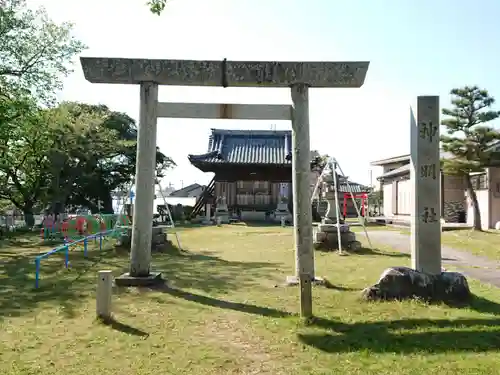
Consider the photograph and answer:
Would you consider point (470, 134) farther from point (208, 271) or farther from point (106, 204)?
point (106, 204)

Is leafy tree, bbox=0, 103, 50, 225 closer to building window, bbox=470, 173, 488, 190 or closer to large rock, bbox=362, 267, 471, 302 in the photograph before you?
large rock, bbox=362, 267, 471, 302

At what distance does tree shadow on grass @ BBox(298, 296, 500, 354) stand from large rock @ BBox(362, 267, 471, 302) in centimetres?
95

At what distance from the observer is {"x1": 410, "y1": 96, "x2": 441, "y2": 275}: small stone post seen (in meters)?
6.88

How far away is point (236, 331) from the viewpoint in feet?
17.8

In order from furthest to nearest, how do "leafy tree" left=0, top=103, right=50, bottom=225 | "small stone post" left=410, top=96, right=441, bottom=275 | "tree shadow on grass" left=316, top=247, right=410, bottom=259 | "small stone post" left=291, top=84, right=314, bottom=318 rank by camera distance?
"leafy tree" left=0, top=103, right=50, bottom=225, "tree shadow on grass" left=316, top=247, right=410, bottom=259, "small stone post" left=291, top=84, right=314, bottom=318, "small stone post" left=410, top=96, right=441, bottom=275

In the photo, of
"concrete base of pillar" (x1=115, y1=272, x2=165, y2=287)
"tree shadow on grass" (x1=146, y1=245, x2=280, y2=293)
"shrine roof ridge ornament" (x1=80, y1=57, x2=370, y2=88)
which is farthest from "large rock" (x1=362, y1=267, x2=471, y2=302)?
"concrete base of pillar" (x1=115, y1=272, x2=165, y2=287)

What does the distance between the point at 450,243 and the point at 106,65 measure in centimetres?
1392

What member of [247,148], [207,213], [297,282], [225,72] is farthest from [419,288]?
[247,148]

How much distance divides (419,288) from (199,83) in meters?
5.46

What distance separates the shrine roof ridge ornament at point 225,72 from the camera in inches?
308

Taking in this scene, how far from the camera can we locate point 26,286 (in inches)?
330

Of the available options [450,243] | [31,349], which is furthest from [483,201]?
[31,349]

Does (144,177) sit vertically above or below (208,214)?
above

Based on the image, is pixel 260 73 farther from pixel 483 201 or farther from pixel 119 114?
pixel 119 114
